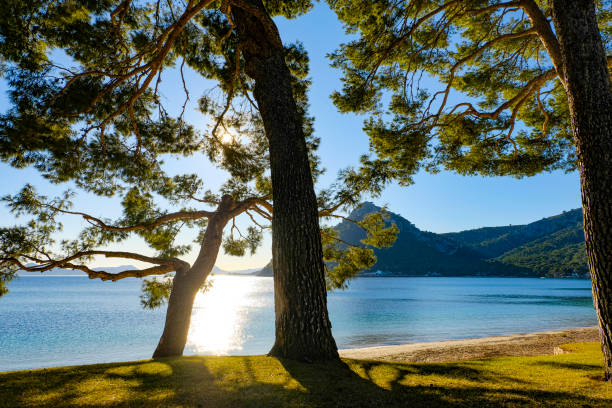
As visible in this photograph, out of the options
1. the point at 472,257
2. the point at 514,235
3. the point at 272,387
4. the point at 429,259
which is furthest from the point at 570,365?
the point at 514,235

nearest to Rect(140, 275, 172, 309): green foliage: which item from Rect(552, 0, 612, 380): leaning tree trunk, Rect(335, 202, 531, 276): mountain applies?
Rect(552, 0, 612, 380): leaning tree trunk

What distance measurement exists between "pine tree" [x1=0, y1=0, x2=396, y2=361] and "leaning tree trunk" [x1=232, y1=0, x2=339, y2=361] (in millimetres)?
13

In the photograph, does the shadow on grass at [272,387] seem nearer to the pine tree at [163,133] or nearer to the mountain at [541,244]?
the pine tree at [163,133]

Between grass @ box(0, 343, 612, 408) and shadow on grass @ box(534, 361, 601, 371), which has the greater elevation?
grass @ box(0, 343, 612, 408)

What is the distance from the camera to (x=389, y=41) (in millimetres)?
5723

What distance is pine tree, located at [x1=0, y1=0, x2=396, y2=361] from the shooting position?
11.8ft

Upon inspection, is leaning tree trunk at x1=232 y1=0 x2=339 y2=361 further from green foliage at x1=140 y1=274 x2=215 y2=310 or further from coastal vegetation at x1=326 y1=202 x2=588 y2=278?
coastal vegetation at x1=326 y1=202 x2=588 y2=278

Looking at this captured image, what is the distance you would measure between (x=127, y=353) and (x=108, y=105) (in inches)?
566

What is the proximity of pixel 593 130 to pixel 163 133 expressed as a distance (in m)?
6.63

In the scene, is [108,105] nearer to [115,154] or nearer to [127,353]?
[115,154]

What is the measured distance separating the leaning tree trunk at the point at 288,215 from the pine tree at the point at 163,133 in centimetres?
1

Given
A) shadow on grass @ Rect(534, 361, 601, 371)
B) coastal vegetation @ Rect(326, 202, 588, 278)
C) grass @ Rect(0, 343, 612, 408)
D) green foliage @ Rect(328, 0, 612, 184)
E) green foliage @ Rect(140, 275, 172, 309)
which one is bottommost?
coastal vegetation @ Rect(326, 202, 588, 278)

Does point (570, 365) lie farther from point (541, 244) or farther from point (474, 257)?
point (541, 244)

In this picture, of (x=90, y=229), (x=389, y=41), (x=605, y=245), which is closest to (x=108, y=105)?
(x=90, y=229)
